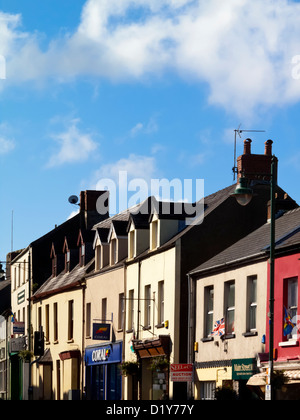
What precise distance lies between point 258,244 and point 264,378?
19.3 feet

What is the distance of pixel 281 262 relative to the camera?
2909 cm

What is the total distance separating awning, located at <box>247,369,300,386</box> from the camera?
2662 cm

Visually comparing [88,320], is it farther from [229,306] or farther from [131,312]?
[229,306]

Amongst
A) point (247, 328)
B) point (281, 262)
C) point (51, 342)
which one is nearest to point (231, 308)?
point (247, 328)

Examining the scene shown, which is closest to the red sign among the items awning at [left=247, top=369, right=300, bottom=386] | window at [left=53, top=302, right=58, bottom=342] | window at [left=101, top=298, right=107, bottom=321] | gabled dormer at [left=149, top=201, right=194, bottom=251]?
awning at [left=247, top=369, right=300, bottom=386]

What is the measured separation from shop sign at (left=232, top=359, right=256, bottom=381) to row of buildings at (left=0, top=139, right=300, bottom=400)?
0.14ft

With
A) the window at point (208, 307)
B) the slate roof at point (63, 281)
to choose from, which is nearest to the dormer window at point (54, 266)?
the slate roof at point (63, 281)

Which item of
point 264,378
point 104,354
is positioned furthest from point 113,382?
point 264,378

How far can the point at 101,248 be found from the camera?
153ft

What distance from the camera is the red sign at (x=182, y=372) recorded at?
33.9m

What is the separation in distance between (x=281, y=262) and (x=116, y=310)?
15749mm

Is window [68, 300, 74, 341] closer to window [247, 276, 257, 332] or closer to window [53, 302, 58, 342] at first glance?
window [53, 302, 58, 342]

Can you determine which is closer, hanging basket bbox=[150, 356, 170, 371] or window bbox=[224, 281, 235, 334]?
window bbox=[224, 281, 235, 334]
